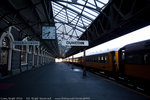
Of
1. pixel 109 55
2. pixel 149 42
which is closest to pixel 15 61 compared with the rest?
pixel 109 55

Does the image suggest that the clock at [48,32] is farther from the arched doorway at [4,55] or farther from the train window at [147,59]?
the train window at [147,59]

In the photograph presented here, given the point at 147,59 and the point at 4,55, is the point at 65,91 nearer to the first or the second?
the point at 147,59

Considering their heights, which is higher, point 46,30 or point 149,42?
point 46,30


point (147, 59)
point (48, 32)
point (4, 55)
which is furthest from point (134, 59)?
point (4, 55)

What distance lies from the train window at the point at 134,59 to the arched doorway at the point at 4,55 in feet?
35.6

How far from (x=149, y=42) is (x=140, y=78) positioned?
2175mm

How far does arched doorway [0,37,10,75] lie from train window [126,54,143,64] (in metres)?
10.8

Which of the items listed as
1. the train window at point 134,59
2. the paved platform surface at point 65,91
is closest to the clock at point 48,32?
the paved platform surface at point 65,91

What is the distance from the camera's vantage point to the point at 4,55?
29.9 feet

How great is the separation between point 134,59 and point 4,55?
1141cm

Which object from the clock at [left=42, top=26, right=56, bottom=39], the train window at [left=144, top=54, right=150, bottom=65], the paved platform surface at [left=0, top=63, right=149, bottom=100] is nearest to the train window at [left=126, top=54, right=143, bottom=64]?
the train window at [left=144, top=54, right=150, bottom=65]

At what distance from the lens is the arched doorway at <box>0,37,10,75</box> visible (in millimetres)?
8648

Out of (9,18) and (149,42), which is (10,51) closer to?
(9,18)

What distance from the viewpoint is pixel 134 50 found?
6.22 m
